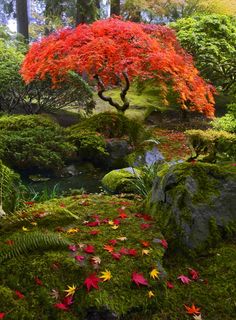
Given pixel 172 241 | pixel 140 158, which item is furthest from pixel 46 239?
pixel 140 158

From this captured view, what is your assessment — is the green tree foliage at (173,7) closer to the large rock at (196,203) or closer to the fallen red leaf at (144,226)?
the large rock at (196,203)

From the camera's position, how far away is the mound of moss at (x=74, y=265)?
2.44m

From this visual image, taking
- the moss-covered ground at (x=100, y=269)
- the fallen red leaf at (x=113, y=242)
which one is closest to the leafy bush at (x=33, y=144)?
the moss-covered ground at (x=100, y=269)

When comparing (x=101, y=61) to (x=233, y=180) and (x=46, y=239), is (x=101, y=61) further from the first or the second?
(x=46, y=239)

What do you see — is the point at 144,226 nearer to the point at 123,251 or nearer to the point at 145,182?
the point at 123,251

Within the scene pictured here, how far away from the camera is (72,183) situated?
775 centimetres

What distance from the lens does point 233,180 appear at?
12.2ft

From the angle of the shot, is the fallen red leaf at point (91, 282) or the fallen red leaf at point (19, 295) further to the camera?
the fallen red leaf at point (91, 282)

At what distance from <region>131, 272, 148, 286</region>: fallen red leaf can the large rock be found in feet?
2.54

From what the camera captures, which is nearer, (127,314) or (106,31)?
(127,314)

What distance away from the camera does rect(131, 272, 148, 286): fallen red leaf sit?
270 centimetres

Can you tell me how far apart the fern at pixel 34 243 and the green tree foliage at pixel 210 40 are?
36.6 ft

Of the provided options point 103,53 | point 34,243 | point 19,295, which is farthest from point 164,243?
point 103,53

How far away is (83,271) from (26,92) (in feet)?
28.4
